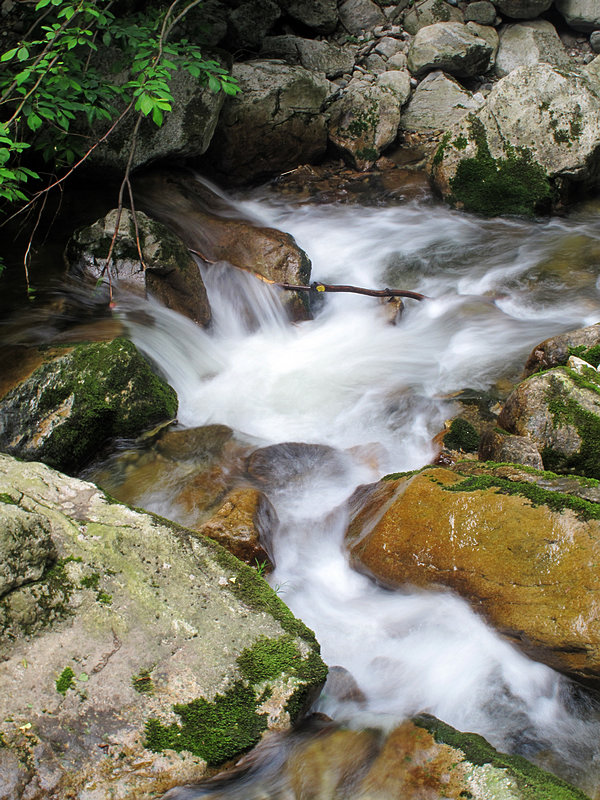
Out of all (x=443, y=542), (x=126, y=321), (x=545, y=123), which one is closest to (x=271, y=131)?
(x=545, y=123)

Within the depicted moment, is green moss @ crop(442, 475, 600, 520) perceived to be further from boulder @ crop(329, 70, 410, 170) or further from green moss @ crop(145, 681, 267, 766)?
boulder @ crop(329, 70, 410, 170)

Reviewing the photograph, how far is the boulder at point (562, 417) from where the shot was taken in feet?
14.6

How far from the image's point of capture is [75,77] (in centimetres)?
612

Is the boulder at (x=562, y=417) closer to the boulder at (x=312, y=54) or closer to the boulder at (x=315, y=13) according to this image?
the boulder at (x=312, y=54)

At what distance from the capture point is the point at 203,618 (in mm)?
2859

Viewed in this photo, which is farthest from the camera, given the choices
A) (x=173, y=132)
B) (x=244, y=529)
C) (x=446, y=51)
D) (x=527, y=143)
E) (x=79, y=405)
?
(x=446, y=51)

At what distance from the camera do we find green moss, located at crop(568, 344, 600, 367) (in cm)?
530

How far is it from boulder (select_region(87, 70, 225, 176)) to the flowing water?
1.25 meters

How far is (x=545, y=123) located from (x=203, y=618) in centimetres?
878

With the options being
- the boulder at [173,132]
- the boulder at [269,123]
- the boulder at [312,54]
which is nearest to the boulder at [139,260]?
the boulder at [173,132]

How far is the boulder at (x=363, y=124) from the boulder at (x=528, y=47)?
3194 millimetres

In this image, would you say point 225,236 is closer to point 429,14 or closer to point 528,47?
point 429,14

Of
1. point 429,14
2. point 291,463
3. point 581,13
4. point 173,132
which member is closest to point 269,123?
point 173,132

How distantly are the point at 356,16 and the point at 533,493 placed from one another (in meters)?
11.9
